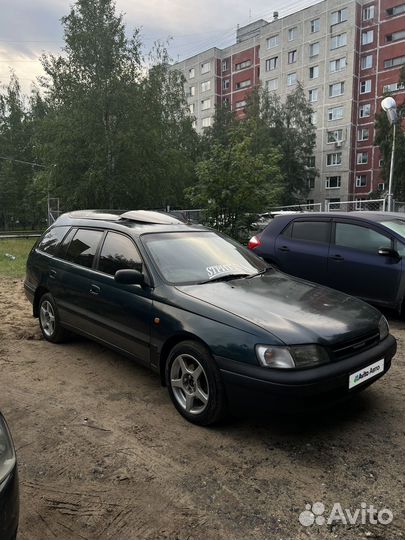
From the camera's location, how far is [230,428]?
3252mm

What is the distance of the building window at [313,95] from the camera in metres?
50.3

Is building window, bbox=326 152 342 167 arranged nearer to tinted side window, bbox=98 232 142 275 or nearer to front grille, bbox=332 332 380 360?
tinted side window, bbox=98 232 142 275

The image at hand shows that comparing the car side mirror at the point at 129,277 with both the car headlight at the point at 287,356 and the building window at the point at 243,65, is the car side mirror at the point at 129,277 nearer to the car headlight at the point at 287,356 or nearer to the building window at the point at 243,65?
the car headlight at the point at 287,356

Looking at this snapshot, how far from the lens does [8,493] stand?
5.96 feet

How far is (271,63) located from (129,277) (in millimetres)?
57391

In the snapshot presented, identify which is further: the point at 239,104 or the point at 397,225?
the point at 239,104

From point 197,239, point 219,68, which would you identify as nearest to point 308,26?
point 219,68

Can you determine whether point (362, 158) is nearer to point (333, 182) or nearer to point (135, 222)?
point (333, 182)

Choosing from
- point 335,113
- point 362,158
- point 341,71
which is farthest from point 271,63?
point 362,158

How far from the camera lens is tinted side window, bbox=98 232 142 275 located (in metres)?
4.10

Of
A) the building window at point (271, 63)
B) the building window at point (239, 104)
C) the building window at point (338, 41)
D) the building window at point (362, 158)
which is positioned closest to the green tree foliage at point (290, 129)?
the building window at point (362, 158)

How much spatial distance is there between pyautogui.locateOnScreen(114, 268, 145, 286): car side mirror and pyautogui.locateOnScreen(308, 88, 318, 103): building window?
2071 inches

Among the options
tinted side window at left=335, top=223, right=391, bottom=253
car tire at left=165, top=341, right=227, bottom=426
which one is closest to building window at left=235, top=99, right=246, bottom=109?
tinted side window at left=335, top=223, right=391, bottom=253

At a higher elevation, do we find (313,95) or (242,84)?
(242,84)
